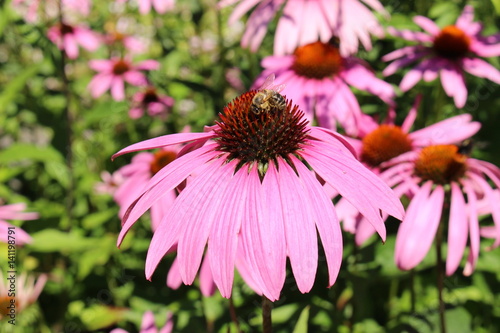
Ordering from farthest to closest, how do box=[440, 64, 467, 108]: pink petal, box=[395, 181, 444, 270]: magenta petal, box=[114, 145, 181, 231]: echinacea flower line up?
box=[114, 145, 181, 231]: echinacea flower, box=[440, 64, 467, 108]: pink petal, box=[395, 181, 444, 270]: magenta petal

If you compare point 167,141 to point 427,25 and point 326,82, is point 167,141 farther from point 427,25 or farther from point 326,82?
point 427,25

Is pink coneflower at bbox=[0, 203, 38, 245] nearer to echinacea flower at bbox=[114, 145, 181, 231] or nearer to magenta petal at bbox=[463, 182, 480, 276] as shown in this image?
echinacea flower at bbox=[114, 145, 181, 231]

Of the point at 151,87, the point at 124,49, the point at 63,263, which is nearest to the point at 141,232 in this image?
the point at 63,263

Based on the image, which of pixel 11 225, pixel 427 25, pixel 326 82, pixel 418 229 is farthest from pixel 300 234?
pixel 427 25

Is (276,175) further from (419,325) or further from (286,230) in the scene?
(419,325)

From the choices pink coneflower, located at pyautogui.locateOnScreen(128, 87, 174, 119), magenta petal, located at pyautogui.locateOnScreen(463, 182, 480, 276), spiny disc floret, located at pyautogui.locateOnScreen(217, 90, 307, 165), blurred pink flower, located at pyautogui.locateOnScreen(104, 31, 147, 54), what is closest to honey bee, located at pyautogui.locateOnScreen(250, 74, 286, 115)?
spiny disc floret, located at pyautogui.locateOnScreen(217, 90, 307, 165)

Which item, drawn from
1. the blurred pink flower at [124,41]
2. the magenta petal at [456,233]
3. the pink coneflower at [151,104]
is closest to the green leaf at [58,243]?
the pink coneflower at [151,104]
